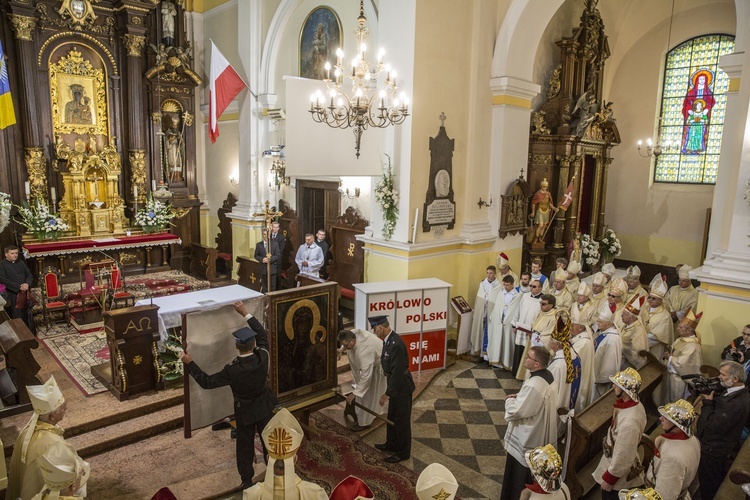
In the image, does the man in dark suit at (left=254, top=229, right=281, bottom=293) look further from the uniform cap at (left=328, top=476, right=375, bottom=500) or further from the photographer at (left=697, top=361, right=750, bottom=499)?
the uniform cap at (left=328, top=476, right=375, bottom=500)

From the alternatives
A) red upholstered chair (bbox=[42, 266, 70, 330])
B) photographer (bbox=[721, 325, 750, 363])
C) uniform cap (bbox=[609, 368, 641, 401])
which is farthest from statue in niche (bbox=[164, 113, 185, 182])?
photographer (bbox=[721, 325, 750, 363])

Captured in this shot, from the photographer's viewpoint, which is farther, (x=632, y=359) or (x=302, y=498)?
(x=632, y=359)

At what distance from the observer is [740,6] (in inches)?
296

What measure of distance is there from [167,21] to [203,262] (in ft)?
22.0

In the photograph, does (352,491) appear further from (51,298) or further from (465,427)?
(51,298)

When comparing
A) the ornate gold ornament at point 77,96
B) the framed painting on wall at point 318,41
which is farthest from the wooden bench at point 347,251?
the ornate gold ornament at point 77,96

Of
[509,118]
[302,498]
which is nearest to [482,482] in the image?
[302,498]

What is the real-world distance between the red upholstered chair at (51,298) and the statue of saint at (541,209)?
9809 millimetres

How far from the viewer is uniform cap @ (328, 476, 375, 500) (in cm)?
294

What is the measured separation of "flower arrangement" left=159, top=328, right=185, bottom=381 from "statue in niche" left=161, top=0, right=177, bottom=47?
379 inches

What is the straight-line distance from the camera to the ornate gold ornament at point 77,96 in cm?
1326

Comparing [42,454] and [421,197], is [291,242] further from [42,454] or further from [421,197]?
[42,454]

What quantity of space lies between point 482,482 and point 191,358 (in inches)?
131

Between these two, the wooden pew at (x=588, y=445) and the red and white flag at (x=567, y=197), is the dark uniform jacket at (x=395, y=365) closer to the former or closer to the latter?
the wooden pew at (x=588, y=445)
